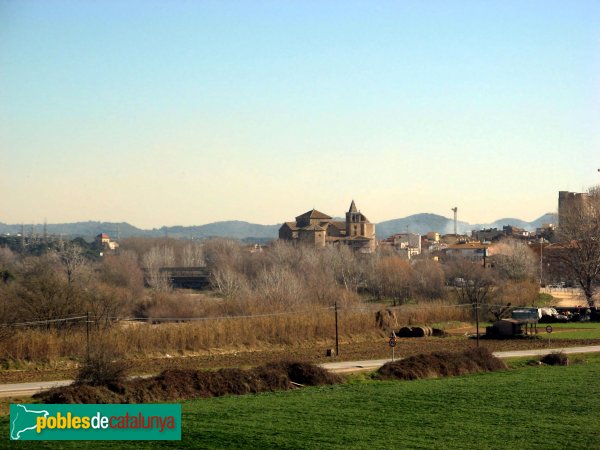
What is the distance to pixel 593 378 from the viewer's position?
28.9m

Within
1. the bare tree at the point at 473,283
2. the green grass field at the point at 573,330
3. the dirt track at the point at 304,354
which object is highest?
the bare tree at the point at 473,283

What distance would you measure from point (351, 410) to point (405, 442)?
168 inches

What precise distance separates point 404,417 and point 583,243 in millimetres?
57956

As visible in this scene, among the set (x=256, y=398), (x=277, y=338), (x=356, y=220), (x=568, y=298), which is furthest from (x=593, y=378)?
(x=356, y=220)

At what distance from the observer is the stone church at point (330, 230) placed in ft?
474

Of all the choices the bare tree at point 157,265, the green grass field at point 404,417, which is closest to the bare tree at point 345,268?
the bare tree at point 157,265

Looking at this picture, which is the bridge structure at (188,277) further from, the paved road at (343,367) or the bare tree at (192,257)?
the paved road at (343,367)

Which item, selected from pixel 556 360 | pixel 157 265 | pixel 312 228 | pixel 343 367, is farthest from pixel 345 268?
pixel 343 367

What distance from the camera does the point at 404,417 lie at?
69.4 feet

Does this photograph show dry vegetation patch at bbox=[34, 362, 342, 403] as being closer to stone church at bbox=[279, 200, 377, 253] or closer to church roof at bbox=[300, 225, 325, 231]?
stone church at bbox=[279, 200, 377, 253]

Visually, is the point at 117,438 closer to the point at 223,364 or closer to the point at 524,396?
the point at 524,396

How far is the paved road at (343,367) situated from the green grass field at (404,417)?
12.7 feet

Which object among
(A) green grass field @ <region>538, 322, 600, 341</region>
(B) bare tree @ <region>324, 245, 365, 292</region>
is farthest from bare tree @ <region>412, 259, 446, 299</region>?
(A) green grass field @ <region>538, 322, 600, 341</region>

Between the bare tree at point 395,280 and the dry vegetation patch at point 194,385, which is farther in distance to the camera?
the bare tree at point 395,280
